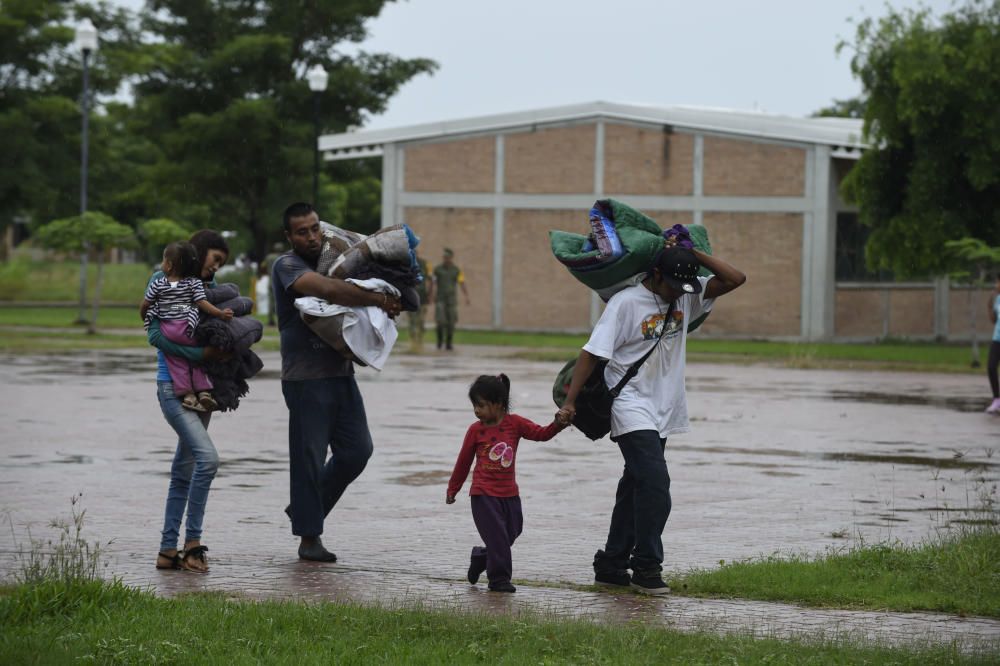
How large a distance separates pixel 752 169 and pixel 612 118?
12.9 feet

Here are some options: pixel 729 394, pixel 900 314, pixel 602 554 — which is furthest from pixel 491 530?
pixel 900 314

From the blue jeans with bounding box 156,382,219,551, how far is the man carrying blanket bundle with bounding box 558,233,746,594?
6.54ft

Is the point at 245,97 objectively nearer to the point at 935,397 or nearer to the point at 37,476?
the point at 935,397

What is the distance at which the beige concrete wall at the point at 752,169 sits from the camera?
3950 cm

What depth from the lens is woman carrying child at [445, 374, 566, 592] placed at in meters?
7.71

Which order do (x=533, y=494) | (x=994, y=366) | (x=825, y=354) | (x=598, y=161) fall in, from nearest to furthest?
1. (x=533, y=494)
2. (x=994, y=366)
3. (x=825, y=354)
4. (x=598, y=161)

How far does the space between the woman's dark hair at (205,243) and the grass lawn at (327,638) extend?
92.6 inches

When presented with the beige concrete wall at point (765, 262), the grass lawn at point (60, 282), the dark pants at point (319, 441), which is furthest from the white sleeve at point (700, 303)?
the grass lawn at point (60, 282)

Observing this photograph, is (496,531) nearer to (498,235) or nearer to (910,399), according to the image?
(910,399)

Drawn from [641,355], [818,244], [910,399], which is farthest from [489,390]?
[818,244]

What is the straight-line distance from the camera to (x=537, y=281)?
41.5m

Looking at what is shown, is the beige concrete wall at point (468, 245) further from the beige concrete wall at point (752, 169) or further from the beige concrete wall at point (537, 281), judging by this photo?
the beige concrete wall at point (752, 169)

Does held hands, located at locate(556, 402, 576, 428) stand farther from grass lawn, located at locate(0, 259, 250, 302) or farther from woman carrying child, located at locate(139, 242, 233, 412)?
grass lawn, located at locate(0, 259, 250, 302)

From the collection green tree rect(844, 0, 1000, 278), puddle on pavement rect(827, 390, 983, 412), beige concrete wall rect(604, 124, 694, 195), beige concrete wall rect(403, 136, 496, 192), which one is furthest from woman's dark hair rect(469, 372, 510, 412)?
beige concrete wall rect(403, 136, 496, 192)
